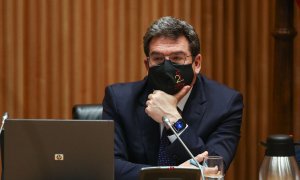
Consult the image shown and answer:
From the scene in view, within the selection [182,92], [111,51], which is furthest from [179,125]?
[111,51]

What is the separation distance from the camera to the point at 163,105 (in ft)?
8.76

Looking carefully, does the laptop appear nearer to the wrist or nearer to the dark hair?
the wrist

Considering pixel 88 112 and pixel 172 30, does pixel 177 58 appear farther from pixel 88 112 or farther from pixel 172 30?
pixel 88 112

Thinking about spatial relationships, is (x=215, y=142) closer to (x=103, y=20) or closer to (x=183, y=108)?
(x=183, y=108)

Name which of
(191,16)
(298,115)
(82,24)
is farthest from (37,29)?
(298,115)

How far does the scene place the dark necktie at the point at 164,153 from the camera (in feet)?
8.75

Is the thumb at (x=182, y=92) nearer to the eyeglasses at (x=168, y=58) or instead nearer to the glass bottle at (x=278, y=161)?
the eyeglasses at (x=168, y=58)

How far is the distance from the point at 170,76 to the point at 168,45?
0.13 metres

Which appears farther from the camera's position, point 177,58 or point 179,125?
point 177,58

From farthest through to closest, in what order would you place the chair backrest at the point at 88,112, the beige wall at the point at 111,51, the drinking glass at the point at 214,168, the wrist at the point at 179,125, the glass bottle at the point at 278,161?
the beige wall at the point at 111,51 → the chair backrest at the point at 88,112 → the wrist at the point at 179,125 → the drinking glass at the point at 214,168 → the glass bottle at the point at 278,161

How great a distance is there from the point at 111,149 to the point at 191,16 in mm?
2239

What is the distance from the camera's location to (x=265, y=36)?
4.23 meters

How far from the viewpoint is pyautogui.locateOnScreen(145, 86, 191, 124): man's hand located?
8.68 feet

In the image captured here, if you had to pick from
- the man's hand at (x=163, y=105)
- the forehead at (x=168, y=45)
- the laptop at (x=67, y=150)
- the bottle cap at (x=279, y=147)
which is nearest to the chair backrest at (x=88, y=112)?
the man's hand at (x=163, y=105)
